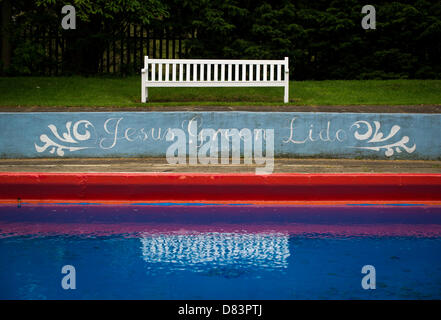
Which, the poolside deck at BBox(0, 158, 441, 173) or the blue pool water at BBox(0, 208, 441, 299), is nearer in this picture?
the blue pool water at BBox(0, 208, 441, 299)

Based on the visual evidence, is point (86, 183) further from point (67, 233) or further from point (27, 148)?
point (27, 148)

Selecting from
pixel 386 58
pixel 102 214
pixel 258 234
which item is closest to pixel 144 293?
pixel 258 234

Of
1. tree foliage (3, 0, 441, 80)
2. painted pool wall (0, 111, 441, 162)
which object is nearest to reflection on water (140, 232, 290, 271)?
painted pool wall (0, 111, 441, 162)

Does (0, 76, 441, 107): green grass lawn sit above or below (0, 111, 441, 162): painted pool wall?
above

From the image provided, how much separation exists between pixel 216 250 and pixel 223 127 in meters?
4.83

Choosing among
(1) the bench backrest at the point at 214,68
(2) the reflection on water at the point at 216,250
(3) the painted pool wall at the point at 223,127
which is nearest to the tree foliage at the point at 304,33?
(1) the bench backrest at the point at 214,68

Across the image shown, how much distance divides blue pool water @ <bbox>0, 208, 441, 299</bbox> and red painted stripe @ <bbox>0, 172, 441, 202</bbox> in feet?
2.58

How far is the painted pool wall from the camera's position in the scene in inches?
403

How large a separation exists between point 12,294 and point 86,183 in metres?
3.72

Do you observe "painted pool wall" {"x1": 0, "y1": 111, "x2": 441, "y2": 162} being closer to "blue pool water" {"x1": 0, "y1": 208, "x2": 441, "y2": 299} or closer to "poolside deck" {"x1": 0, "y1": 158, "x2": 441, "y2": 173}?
"poolside deck" {"x1": 0, "y1": 158, "x2": 441, "y2": 173}

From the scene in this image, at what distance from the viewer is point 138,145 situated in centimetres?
1038

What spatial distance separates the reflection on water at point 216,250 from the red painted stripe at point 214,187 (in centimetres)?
176

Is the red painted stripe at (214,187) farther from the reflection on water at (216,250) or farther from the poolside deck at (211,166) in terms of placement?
the reflection on water at (216,250)

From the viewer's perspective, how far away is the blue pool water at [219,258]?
15.3ft
